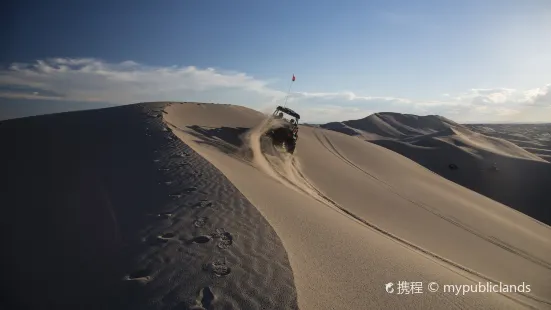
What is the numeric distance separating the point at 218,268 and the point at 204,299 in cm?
62

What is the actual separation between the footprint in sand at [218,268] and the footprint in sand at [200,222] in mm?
1128

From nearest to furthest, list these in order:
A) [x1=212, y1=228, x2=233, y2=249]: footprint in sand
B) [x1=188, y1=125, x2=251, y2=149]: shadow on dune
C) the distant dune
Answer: [x1=212, y1=228, x2=233, y2=249]: footprint in sand → [x1=188, y1=125, x2=251, y2=149]: shadow on dune → the distant dune

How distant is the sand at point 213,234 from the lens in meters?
3.60

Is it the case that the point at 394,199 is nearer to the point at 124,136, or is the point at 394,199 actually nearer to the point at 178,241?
the point at 178,241

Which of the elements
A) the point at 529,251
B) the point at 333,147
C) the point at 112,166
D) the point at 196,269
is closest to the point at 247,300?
the point at 196,269

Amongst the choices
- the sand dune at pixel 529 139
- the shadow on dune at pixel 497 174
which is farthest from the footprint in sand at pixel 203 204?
the sand dune at pixel 529 139

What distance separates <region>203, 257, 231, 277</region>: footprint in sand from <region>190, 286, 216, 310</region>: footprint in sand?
32 cm

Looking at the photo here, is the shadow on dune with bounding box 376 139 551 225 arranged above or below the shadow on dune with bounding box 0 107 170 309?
below

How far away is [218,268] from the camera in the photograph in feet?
12.6

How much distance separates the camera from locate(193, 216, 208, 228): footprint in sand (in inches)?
199

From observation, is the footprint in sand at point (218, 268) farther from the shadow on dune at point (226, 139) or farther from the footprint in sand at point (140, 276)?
the shadow on dune at point (226, 139)

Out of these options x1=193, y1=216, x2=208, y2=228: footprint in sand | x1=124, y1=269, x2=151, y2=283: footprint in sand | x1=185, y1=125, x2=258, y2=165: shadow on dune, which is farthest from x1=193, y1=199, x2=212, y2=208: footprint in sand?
x1=185, y1=125, x2=258, y2=165: shadow on dune
